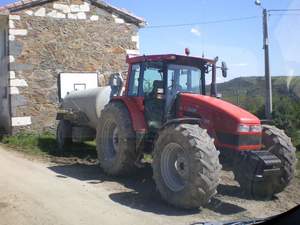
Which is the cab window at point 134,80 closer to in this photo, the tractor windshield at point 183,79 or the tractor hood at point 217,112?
the tractor windshield at point 183,79

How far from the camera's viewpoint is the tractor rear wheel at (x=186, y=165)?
238 inches

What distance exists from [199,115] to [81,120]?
15.9 feet

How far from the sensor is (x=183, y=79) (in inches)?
315

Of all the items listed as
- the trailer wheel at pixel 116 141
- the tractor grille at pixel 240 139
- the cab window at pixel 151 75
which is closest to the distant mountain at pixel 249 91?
the tractor grille at pixel 240 139

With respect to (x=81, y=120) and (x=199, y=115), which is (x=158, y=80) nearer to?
(x=199, y=115)

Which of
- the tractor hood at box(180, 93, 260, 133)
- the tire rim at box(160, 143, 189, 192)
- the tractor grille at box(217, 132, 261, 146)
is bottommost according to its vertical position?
the tire rim at box(160, 143, 189, 192)

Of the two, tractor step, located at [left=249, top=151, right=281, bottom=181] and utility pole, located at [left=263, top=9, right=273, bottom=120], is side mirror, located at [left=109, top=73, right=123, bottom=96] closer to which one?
utility pole, located at [left=263, top=9, right=273, bottom=120]

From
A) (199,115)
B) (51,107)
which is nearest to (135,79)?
(199,115)

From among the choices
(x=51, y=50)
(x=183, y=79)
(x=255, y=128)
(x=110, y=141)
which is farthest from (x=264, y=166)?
(x=51, y=50)

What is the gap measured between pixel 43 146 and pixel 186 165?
22.4ft

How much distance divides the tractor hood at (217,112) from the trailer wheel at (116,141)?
115 cm

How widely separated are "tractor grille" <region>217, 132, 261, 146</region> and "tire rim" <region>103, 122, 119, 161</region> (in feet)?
8.58

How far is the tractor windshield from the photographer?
7824mm

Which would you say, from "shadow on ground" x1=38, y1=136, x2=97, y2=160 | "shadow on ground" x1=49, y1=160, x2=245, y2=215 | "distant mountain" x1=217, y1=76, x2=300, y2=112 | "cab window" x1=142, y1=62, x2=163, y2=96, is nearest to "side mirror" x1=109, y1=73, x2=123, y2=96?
"shadow on ground" x1=38, y1=136, x2=97, y2=160
